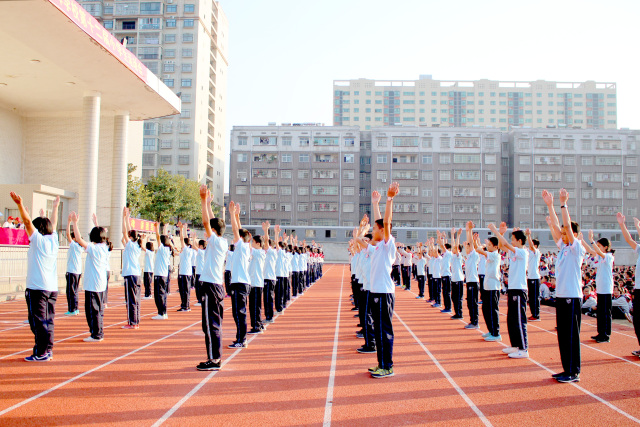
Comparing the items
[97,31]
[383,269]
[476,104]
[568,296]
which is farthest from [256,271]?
[476,104]

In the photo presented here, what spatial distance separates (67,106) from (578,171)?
2141 inches

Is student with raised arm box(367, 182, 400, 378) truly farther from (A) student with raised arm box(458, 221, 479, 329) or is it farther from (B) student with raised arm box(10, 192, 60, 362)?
(A) student with raised arm box(458, 221, 479, 329)

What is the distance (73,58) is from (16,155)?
11259 mm

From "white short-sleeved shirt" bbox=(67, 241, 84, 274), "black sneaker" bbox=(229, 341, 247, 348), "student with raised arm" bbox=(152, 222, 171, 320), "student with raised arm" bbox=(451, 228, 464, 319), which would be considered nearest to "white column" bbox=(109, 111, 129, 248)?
"white short-sleeved shirt" bbox=(67, 241, 84, 274)

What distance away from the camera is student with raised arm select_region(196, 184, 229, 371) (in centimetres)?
613

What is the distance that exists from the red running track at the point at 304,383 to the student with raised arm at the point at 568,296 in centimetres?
25

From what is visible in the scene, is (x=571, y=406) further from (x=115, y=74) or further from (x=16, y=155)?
(x=16, y=155)

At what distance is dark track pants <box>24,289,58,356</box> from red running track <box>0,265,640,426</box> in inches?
10.8

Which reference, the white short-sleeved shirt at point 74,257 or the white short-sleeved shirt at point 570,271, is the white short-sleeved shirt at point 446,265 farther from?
the white short-sleeved shirt at point 74,257

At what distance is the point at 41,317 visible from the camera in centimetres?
635

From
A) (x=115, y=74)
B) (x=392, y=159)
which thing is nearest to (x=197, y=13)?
(x=392, y=159)

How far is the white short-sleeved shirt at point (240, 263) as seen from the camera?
293 inches

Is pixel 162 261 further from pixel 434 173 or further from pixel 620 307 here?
pixel 434 173

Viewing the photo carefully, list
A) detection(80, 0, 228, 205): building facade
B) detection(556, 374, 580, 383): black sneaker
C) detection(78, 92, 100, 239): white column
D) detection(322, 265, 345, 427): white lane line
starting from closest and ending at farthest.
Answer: detection(322, 265, 345, 427): white lane line
detection(556, 374, 580, 383): black sneaker
detection(78, 92, 100, 239): white column
detection(80, 0, 228, 205): building facade
